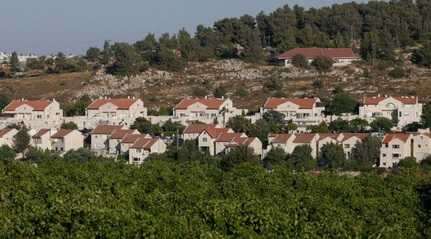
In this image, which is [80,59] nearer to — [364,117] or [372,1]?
[372,1]

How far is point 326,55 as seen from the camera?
187 ft

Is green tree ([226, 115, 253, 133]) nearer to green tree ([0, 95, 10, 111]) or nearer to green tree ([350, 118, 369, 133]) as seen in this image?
green tree ([350, 118, 369, 133])

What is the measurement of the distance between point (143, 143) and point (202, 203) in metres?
23.1

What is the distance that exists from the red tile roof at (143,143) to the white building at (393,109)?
10628mm

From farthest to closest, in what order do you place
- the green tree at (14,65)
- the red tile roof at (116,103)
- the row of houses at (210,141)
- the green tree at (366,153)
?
the green tree at (14,65) → the red tile roof at (116,103) → the row of houses at (210,141) → the green tree at (366,153)

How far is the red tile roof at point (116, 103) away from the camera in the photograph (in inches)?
1907

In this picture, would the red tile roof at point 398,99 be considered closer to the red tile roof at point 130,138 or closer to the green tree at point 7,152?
the red tile roof at point 130,138

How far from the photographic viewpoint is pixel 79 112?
49938mm

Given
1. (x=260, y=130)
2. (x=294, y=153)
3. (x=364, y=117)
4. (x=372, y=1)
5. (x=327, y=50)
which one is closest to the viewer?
(x=294, y=153)

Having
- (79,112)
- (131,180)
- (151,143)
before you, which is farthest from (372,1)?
(131,180)

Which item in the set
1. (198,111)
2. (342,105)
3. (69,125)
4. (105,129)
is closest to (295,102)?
(342,105)

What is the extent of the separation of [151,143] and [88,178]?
16965 millimetres

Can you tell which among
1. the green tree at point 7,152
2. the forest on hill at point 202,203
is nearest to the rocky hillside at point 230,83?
the green tree at point 7,152

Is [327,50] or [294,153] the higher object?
[327,50]
